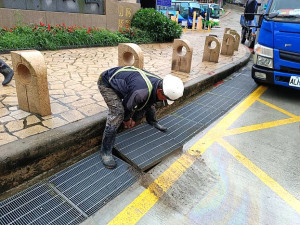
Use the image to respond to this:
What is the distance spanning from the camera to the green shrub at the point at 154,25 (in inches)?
436

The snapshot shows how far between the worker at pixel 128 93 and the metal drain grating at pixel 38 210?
675 millimetres

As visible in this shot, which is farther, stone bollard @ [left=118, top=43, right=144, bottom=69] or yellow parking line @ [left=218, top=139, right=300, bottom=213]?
stone bollard @ [left=118, top=43, right=144, bottom=69]

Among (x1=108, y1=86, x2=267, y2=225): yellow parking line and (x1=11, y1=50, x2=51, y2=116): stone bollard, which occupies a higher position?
(x1=11, y1=50, x2=51, y2=116): stone bollard

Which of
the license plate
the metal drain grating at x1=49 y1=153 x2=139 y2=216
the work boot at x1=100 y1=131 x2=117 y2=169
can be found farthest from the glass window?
the metal drain grating at x1=49 y1=153 x2=139 y2=216

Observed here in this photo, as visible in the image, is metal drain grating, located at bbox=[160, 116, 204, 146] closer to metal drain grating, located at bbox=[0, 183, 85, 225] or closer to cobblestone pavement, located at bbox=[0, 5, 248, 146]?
cobblestone pavement, located at bbox=[0, 5, 248, 146]

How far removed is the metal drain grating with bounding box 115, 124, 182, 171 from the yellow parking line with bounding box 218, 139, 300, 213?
71 centimetres

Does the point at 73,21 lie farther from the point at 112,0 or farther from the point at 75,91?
the point at 75,91

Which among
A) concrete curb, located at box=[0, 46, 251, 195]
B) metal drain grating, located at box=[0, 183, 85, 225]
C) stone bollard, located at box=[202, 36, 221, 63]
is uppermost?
stone bollard, located at box=[202, 36, 221, 63]

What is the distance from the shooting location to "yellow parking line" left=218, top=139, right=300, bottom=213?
2.47 metres

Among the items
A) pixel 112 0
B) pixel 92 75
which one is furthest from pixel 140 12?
pixel 92 75

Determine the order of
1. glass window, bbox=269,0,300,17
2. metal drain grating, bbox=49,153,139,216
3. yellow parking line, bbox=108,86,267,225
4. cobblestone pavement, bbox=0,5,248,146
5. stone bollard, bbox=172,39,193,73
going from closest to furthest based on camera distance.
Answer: yellow parking line, bbox=108,86,267,225
metal drain grating, bbox=49,153,139,216
cobblestone pavement, bbox=0,5,248,146
glass window, bbox=269,0,300,17
stone bollard, bbox=172,39,193,73

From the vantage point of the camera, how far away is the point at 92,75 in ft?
17.4

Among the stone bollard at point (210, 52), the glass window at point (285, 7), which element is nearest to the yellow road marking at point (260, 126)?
the glass window at point (285, 7)

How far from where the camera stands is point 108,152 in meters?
2.89
